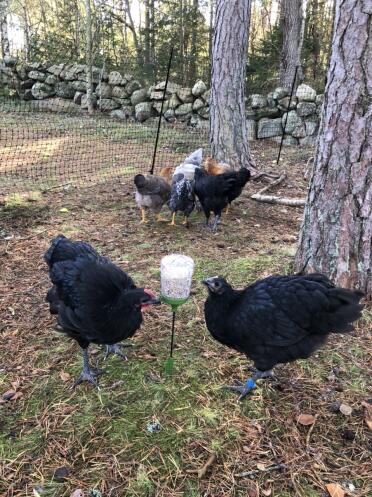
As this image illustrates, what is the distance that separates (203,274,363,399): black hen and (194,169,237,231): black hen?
2.78 meters

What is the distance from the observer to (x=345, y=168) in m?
3.12

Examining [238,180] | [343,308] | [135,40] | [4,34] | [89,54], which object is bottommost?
[343,308]

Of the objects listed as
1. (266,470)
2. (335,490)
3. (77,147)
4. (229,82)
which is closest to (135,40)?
(77,147)

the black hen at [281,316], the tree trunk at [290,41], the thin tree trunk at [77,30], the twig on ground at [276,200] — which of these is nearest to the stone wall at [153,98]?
the tree trunk at [290,41]

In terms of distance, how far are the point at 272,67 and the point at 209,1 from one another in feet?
22.6

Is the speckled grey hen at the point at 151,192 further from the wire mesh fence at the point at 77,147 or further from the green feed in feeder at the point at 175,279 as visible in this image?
the green feed in feeder at the point at 175,279

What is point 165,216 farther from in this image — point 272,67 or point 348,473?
point 272,67

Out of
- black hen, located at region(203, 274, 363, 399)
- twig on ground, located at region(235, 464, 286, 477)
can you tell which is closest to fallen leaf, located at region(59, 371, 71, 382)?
black hen, located at region(203, 274, 363, 399)

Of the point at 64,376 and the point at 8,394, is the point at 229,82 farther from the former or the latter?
A: the point at 8,394

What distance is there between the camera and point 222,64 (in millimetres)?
7145

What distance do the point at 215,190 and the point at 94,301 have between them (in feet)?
10.2

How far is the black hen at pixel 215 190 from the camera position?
5207 millimetres

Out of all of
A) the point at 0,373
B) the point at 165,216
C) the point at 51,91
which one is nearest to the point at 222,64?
the point at 165,216

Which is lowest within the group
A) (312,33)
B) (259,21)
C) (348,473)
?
(348,473)
